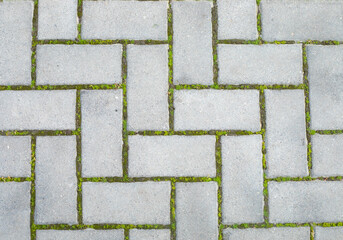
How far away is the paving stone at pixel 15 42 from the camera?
2.38m

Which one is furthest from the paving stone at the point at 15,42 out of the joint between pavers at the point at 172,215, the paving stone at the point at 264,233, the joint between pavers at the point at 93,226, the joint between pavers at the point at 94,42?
the paving stone at the point at 264,233

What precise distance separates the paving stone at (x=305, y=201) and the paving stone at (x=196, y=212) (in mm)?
378

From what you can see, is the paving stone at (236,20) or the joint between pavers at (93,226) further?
the paving stone at (236,20)

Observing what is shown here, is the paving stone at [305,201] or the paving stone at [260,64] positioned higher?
the paving stone at [260,64]

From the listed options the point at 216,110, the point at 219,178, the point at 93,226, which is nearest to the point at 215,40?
the point at 216,110

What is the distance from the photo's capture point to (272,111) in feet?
7.89

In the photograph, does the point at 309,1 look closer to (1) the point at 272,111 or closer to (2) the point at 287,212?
(1) the point at 272,111

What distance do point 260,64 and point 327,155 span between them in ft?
2.43

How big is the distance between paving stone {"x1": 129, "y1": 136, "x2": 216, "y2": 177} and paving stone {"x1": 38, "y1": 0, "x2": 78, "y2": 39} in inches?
32.6

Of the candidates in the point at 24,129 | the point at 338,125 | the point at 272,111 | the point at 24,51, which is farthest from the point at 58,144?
the point at 338,125

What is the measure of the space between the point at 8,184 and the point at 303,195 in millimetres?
1903

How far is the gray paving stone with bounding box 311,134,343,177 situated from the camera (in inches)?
94.2

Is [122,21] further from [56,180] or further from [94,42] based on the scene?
[56,180]

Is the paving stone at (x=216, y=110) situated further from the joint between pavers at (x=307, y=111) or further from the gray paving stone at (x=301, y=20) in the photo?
the gray paving stone at (x=301, y=20)
